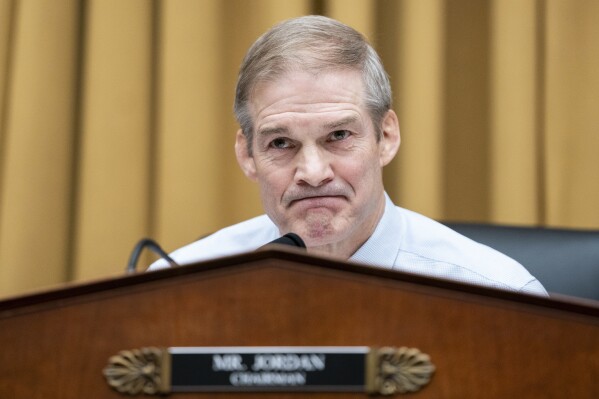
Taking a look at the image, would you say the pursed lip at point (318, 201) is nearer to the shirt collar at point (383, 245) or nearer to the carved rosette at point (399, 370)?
the shirt collar at point (383, 245)

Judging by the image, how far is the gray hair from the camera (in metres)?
1.49

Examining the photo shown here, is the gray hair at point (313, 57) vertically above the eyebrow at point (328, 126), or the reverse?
the gray hair at point (313, 57)

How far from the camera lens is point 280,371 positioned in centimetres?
62

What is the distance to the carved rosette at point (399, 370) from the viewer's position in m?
0.62

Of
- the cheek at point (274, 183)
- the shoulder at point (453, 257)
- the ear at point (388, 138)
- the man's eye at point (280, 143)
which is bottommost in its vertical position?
the shoulder at point (453, 257)

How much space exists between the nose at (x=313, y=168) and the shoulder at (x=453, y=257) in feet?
0.83

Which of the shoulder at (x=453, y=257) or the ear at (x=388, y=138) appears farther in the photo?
the ear at (x=388, y=138)

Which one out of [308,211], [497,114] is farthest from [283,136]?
[497,114]

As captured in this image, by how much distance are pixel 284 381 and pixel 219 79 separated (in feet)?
5.37

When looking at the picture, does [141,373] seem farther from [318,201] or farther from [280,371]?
[318,201]

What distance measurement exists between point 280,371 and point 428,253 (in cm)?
101

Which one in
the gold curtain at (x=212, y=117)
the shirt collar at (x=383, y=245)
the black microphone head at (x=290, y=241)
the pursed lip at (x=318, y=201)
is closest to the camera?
the black microphone head at (x=290, y=241)

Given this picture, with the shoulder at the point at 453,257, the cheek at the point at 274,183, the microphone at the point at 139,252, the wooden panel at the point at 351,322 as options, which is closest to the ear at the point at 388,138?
the shoulder at the point at 453,257

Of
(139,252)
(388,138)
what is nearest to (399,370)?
(139,252)
